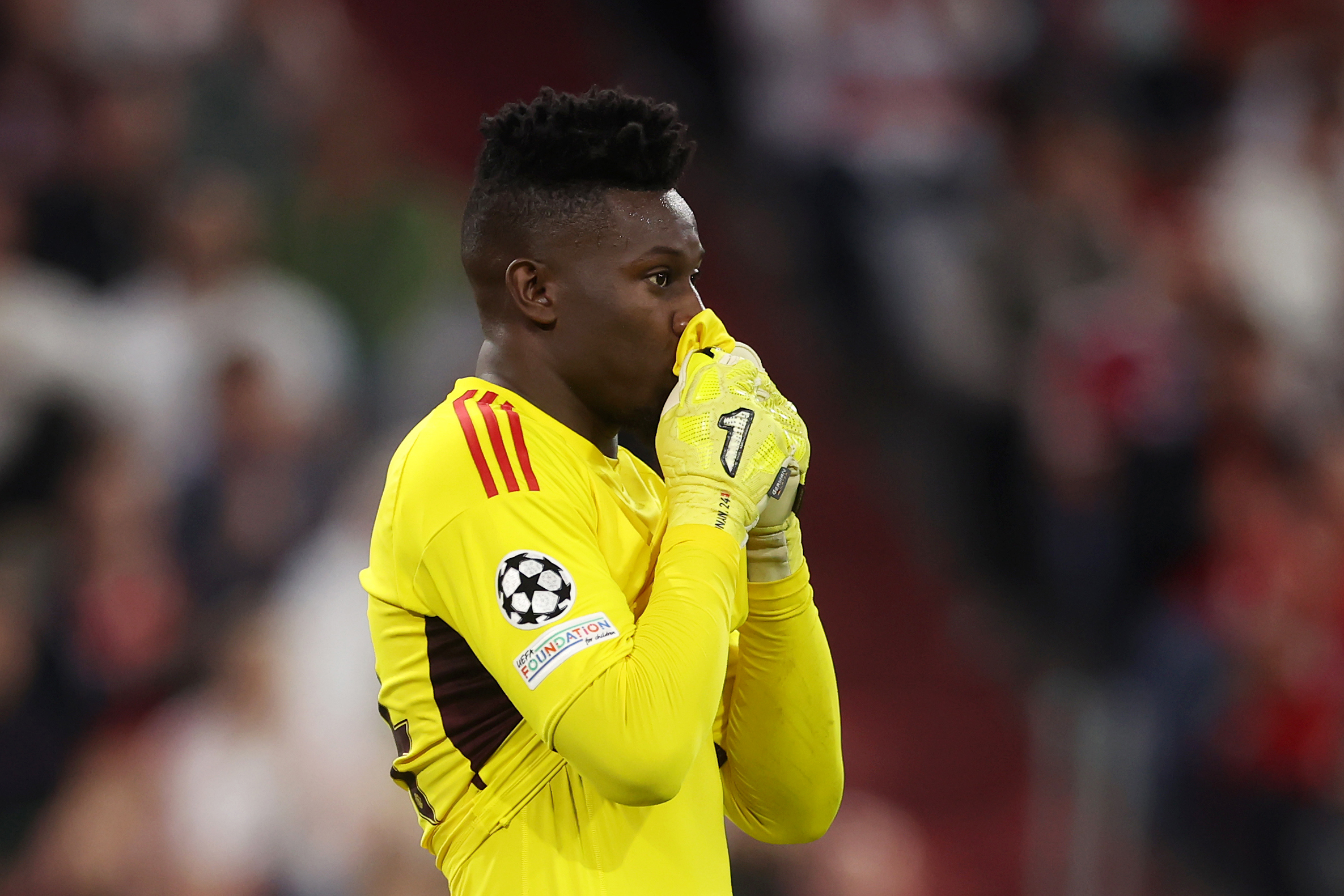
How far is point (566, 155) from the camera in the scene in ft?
7.73

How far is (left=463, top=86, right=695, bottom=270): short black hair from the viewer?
236 cm

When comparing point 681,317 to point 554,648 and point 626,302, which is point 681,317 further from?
point 554,648

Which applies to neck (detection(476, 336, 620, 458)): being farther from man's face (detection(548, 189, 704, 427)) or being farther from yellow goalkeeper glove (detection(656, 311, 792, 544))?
yellow goalkeeper glove (detection(656, 311, 792, 544))

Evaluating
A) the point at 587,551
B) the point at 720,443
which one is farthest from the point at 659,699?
the point at 720,443

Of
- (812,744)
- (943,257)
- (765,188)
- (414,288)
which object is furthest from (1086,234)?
(812,744)

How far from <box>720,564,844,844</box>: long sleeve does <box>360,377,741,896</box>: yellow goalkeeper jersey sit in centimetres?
18

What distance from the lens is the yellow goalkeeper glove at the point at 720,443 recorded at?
226 centimetres

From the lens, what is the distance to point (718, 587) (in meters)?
2.18

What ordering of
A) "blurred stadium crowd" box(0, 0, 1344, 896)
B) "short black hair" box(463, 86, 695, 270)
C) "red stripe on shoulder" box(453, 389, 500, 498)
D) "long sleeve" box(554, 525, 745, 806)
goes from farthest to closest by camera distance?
"blurred stadium crowd" box(0, 0, 1344, 896) < "short black hair" box(463, 86, 695, 270) < "red stripe on shoulder" box(453, 389, 500, 498) < "long sleeve" box(554, 525, 745, 806)

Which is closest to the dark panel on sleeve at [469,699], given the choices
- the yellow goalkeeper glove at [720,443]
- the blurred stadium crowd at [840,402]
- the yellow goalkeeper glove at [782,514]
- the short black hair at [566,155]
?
the yellow goalkeeper glove at [720,443]

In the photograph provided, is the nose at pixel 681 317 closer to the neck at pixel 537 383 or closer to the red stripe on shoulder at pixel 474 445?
the neck at pixel 537 383

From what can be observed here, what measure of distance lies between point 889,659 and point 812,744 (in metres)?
5.17

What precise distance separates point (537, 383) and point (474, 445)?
0.22m

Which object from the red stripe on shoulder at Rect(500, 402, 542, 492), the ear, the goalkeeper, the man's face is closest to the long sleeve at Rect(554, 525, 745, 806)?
the goalkeeper
